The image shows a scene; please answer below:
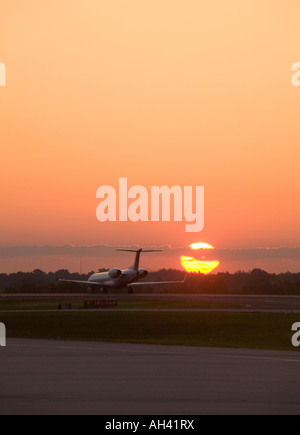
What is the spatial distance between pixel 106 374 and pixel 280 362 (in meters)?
7.03

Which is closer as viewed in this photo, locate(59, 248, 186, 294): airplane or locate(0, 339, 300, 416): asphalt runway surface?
locate(0, 339, 300, 416): asphalt runway surface

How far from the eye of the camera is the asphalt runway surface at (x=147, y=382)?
17719 mm

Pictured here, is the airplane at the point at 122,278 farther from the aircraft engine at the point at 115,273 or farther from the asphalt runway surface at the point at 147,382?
the asphalt runway surface at the point at 147,382

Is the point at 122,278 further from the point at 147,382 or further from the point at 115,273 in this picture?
the point at 147,382

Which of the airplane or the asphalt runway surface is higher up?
the airplane

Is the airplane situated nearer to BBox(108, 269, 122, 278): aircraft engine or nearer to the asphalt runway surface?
BBox(108, 269, 122, 278): aircraft engine

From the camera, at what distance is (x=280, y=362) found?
96.9 feet

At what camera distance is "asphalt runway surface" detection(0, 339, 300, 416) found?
1772 centimetres

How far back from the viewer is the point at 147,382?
74.5 ft

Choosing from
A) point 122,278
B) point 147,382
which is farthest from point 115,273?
point 147,382

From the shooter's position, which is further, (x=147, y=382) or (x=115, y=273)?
(x=115, y=273)

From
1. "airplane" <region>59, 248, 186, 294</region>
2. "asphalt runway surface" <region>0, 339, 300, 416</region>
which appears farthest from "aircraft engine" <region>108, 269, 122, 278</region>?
"asphalt runway surface" <region>0, 339, 300, 416</region>

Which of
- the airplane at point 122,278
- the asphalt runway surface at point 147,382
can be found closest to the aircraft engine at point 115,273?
the airplane at point 122,278
